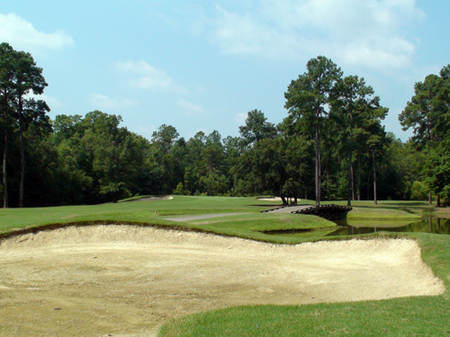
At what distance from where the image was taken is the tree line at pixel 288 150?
47.0m

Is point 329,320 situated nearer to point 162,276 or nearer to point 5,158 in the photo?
point 162,276

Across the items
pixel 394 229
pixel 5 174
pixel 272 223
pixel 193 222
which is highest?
pixel 5 174

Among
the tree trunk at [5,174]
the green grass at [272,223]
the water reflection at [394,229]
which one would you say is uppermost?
the tree trunk at [5,174]

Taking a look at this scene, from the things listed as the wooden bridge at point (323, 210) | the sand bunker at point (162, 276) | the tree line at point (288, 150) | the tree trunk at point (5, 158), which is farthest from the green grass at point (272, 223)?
the tree trunk at point (5, 158)

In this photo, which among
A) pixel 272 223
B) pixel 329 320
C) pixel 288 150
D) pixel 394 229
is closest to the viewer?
pixel 329 320

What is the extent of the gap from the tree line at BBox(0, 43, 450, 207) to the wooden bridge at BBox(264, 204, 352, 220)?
2968 millimetres

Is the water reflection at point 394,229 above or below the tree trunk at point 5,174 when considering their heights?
below

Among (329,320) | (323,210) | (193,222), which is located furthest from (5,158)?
(329,320)

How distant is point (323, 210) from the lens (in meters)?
40.8

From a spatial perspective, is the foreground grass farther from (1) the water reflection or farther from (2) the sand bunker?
(1) the water reflection

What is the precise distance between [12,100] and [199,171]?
62596mm

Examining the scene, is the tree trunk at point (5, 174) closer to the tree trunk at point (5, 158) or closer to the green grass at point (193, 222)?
the tree trunk at point (5, 158)

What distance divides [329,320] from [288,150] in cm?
4648

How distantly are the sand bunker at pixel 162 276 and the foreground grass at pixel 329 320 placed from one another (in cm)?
94
